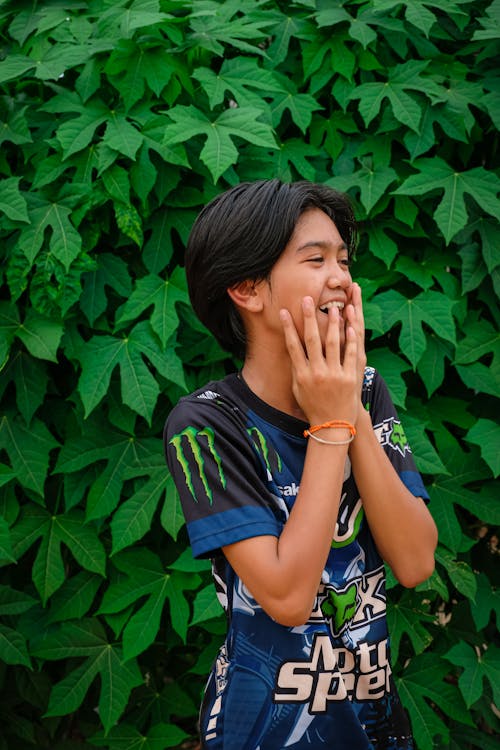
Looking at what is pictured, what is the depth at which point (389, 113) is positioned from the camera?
2.99 meters

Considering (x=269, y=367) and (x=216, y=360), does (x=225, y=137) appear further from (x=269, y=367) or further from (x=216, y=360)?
(x=269, y=367)

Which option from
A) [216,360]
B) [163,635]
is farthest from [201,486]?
[163,635]

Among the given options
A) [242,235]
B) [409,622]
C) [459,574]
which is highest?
[242,235]

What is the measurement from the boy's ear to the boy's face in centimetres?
3

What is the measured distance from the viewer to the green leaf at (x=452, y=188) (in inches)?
113

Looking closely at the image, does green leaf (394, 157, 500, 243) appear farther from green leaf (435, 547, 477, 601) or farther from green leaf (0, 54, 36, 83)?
green leaf (0, 54, 36, 83)

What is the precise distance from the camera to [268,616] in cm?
152

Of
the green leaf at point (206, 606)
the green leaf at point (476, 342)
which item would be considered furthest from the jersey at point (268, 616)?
the green leaf at point (476, 342)

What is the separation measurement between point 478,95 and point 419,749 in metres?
2.32

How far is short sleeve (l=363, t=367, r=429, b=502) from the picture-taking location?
170 cm

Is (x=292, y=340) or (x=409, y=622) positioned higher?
(x=292, y=340)

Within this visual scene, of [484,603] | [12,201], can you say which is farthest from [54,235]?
[484,603]

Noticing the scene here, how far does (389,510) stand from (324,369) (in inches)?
11.6

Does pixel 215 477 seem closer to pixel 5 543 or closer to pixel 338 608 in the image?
pixel 338 608
